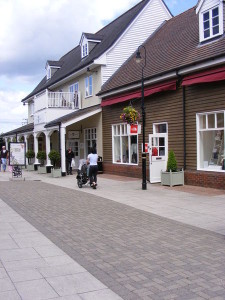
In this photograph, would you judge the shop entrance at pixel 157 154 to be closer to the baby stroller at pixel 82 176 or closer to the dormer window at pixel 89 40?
the baby stroller at pixel 82 176

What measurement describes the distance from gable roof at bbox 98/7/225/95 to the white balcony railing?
13.3 feet

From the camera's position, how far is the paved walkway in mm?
4488

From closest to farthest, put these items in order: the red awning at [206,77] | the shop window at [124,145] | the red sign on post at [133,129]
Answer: the red awning at [206,77], the red sign on post at [133,129], the shop window at [124,145]

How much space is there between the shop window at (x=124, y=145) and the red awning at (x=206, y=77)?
533cm

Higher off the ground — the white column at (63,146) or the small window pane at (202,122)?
the small window pane at (202,122)

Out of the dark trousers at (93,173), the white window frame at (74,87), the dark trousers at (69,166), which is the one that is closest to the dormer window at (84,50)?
the white window frame at (74,87)

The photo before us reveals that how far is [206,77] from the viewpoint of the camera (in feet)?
42.2

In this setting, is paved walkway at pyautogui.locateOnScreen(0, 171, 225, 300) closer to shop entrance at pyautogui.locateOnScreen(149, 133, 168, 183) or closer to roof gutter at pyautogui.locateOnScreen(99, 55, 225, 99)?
shop entrance at pyautogui.locateOnScreen(149, 133, 168, 183)

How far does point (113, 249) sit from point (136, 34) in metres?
18.4

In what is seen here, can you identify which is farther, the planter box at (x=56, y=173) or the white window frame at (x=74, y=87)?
the white window frame at (x=74, y=87)

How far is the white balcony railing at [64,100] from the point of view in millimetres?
24469

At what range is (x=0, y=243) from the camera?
21.7 feet

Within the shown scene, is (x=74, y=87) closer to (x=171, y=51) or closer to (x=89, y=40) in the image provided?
(x=89, y=40)

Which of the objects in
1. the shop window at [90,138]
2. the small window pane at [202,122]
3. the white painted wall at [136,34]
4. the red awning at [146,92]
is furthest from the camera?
the shop window at [90,138]
